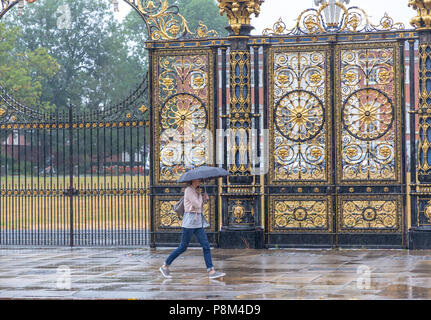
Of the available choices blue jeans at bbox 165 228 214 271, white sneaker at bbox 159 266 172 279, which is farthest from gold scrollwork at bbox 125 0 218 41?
white sneaker at bbox 159 266 172 279

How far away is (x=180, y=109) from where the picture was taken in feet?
52.5

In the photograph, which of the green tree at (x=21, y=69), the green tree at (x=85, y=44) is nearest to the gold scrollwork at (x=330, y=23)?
the green tree at (x=21, y=69)

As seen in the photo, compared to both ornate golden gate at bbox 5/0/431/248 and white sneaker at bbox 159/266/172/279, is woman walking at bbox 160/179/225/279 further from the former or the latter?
ornate golden gate at bbox 5/0/431/248

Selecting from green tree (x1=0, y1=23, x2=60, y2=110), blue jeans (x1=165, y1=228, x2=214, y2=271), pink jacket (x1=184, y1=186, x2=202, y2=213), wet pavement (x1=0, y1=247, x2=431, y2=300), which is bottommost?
wet pavement (x1=0, y1=247, x2=431, y2=300)

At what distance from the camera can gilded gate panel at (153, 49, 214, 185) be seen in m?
15.9

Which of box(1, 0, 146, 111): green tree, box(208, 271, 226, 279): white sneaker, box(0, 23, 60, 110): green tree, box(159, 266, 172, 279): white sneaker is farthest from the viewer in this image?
box(1, 0, 146, 111): green tree

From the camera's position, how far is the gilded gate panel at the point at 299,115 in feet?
50.8

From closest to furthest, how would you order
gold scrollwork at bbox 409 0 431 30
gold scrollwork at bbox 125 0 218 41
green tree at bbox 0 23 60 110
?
gold scrollwork at bbox 409 0 431 30, gold scrollwork at bbox 125 0 218 41, green tree at bbox 0 23 60 110

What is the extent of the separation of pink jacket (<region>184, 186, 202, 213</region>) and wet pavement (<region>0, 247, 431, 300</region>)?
1011 millimetres

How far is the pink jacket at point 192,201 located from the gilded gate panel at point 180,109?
4.07 metres

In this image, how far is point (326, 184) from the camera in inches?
607

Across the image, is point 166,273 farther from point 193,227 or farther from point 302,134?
point 302,134

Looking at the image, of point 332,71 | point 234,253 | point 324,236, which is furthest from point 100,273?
point 332,71
